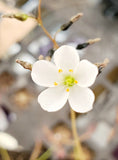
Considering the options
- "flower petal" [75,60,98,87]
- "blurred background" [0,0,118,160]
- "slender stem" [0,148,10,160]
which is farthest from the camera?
"blurred background" [0,0,118,160]

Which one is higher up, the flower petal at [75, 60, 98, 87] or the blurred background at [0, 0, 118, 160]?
the flower petal at [75, 60, 98, 87]

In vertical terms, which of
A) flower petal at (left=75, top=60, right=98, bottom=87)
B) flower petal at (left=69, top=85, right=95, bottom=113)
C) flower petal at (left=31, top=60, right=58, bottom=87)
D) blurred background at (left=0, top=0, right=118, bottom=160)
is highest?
flower petal at (left=31, top=60, right=58, bottom=87)

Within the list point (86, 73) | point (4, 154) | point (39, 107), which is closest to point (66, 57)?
point (86, 73)

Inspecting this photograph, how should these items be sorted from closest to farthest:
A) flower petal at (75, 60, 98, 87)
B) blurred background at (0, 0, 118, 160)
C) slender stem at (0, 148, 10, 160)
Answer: flower petal at (75, 60, 98, 87) < slender stem at (0, 148, 10, 160) < blurred background at (0, 0, 118, 160)

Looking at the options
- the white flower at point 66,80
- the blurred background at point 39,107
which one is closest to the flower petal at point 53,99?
the white flower at point 66,80

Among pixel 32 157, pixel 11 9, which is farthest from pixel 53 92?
pixel 11 9

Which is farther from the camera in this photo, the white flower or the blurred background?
the blurred background

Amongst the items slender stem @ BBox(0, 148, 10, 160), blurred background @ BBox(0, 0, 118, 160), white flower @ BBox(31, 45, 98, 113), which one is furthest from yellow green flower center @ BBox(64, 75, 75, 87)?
blurred background @ BBox(0, 0, 118, 160)

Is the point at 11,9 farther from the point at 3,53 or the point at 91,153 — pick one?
the point at 91,153

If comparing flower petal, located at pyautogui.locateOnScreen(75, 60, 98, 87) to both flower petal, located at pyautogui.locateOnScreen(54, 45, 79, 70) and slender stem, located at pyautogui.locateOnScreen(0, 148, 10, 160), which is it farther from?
slender stem, located at pyautogui.locateOnScreen(0, 148, 10, 160)
